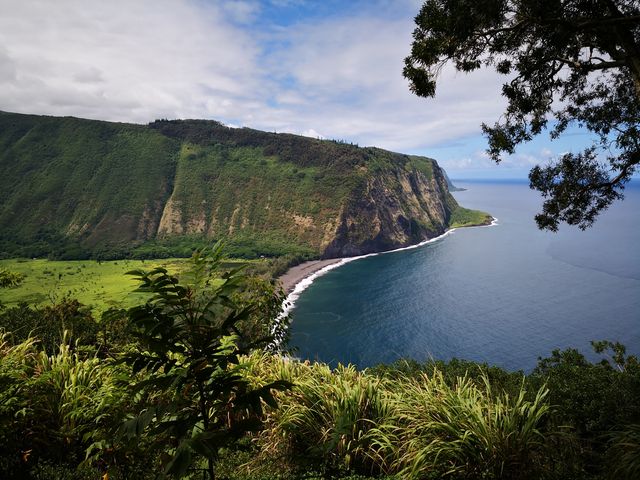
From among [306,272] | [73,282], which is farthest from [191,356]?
[73,282]

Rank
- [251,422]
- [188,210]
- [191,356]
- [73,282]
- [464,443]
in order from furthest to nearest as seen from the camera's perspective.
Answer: [188,210]
[73,282]
[464,443]
[191,356]
[251,422]

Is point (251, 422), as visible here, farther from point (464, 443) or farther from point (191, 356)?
point (464, 443)

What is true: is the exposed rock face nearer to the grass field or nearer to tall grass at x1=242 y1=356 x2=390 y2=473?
the grass field

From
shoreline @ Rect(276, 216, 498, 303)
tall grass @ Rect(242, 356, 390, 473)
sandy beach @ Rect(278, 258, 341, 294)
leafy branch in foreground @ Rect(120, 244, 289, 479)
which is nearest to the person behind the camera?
leafy branch in foreground @ Rect(120, 244, 289, 479)

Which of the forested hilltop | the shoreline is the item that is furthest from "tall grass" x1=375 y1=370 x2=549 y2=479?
the forested hilltop

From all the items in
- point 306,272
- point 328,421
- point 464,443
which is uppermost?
point 464,443

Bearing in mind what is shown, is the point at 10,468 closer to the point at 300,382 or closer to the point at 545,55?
the point at 300,382
